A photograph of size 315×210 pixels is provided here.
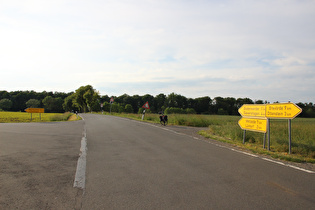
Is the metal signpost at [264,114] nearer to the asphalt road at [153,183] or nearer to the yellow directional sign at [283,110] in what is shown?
the yellow directional sign at [283,110]

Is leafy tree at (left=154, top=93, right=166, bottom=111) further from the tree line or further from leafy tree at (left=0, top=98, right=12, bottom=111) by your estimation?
leafy tree at (left=0, top=98, right=12, bottom=111)

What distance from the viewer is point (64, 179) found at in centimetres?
476

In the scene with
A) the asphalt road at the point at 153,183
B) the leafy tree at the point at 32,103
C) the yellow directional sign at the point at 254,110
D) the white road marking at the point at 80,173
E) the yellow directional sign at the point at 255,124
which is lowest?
the white road marking at the point at 80,173

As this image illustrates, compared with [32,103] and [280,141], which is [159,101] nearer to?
[32,103]

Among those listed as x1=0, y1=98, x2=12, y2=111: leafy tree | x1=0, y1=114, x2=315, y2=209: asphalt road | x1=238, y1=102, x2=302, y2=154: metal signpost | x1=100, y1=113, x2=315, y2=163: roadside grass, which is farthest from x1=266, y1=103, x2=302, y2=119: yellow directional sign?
x1=0, y1=98, x2=12, y2=111: leafy tree

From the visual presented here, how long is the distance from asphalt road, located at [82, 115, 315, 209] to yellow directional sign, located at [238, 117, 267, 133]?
259 cm

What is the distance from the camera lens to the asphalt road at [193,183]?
11.7 feet

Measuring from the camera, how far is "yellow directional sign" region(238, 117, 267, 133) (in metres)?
9.09

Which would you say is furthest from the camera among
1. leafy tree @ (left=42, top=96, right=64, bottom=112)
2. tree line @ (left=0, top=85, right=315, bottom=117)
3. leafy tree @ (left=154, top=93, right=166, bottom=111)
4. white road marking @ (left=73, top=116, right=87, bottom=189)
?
leafy tree @ (left=154, top=93, right=166, bottom=111)

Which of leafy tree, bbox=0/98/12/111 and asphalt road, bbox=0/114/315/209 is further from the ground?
leafy tree, bbox=0/98/12/111

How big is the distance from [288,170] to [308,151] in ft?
10.2

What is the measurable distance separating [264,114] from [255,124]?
0.65m

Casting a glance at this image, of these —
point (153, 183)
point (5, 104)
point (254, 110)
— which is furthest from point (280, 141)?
point (5, 104)

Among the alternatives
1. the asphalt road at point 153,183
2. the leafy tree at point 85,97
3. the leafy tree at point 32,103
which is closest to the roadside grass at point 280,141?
the asphalt road at point 153,183
